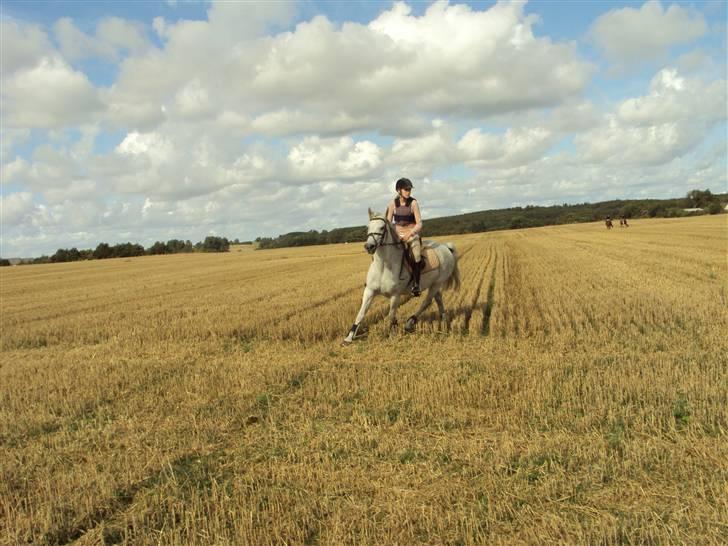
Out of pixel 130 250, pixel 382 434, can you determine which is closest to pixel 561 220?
pixel 130 250

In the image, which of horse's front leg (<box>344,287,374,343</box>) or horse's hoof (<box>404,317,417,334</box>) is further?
horse's hoof (<box>404,317,417,334</box>)

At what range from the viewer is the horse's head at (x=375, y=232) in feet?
32.1

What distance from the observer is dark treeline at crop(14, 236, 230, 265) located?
88.4 m

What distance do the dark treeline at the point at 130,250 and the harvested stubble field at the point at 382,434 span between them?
8782 centimetres

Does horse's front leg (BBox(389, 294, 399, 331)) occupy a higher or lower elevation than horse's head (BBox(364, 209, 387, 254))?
lower

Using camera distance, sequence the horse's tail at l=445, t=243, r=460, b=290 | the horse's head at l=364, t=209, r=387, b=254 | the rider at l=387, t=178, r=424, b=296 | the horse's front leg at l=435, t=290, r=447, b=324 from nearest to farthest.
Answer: the horse's head at l=364, t=209, r=387, b=254 < the rider at l=387, t=178, r=424, b=296 < the horse's front leg at l=435, t=290, r=447, b=324 < the horse's tail at l=445, t=243, r=460, b=290

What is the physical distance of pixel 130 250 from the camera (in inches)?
3745

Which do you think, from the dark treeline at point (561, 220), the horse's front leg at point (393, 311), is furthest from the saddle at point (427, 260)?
the dark treeline at point (561, 220)

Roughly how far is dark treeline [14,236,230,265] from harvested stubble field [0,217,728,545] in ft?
288

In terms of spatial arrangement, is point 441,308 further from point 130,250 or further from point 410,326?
point 130,250

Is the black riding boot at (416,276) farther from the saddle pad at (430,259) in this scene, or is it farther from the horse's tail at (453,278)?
the horse's tail at (453,278)

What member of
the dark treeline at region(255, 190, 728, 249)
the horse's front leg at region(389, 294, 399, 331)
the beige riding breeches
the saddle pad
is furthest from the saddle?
the dark treeline at region(255, 190, 728, 249)

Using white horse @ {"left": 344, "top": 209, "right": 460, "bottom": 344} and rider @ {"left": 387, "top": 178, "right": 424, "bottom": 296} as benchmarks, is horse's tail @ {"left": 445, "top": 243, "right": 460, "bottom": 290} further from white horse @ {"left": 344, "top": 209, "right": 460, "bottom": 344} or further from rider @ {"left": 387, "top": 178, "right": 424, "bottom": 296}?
rider @ {"left": 387, "top": 178, "right": 424, "bottom": 296}

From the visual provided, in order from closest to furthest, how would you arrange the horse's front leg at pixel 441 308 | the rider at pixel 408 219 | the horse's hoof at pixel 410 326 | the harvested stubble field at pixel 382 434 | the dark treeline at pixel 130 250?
1. the harvested stubble field at pixel 382 434
2. the rider at pixel 408 219
3. the horse's hoof at pixel 410 326
4. the horse's front leg at pixel 441 308
5. the dark treeline at pixel 130 250
